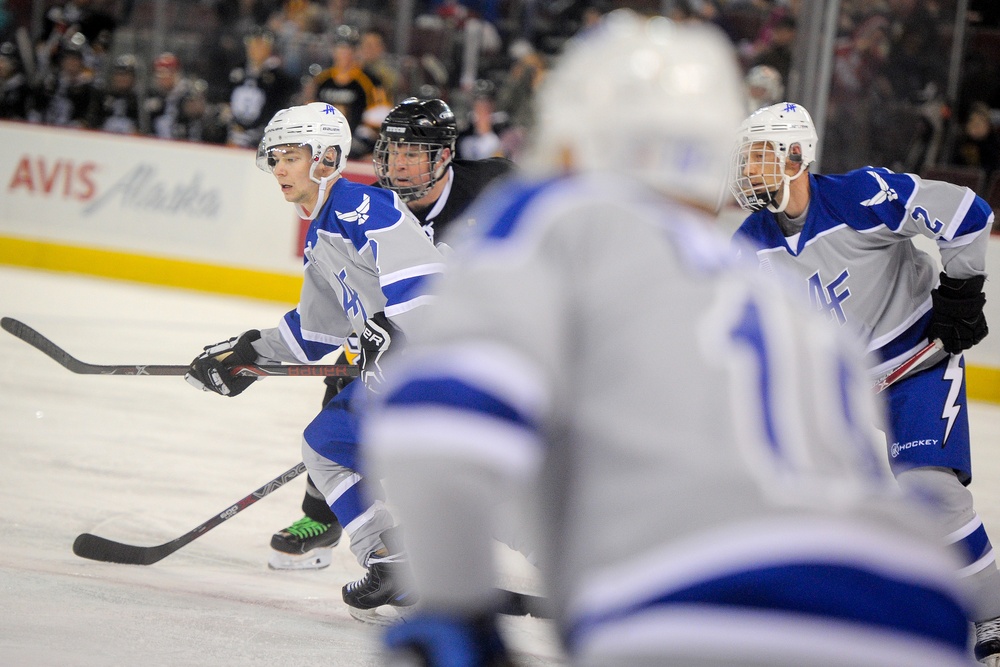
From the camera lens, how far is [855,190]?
2.75 metres

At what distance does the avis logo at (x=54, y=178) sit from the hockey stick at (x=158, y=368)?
14.9ft

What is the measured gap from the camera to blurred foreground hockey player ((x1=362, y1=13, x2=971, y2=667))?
762mm

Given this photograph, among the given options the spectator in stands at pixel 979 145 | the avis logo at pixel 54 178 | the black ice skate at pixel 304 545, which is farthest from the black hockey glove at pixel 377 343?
the avis logo at pixel 54 178

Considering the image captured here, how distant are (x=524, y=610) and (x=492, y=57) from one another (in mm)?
6222

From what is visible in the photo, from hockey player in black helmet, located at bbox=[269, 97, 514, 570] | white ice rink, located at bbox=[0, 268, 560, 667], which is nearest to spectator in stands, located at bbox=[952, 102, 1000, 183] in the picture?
white ice rink, located at bbox=[0, 268, 560, 667]

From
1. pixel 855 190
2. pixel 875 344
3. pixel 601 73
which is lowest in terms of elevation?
pixel 875 344

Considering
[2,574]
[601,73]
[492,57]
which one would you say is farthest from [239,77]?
[601,73]

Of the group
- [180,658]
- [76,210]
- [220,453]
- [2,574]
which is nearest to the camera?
[180,658]

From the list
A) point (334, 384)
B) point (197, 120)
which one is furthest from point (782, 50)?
point (334, 384)

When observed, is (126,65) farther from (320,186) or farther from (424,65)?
(320,186)

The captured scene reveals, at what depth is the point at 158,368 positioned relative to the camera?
3.04 m

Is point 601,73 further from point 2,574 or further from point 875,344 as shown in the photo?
point 2,574

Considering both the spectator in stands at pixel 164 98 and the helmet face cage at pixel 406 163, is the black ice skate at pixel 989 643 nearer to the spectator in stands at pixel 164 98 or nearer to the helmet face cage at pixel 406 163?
the helmet face cage at pixel 406 163

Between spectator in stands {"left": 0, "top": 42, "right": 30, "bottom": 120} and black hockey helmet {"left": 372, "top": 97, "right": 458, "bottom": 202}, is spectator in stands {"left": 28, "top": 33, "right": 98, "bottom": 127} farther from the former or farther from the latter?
black hockey helmet {"left": 372, "top": 97, "right": 458, "bottom": 202}
